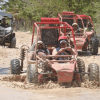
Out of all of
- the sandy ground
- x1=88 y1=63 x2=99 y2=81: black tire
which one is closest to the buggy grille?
the sandy ground

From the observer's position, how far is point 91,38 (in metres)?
14.7

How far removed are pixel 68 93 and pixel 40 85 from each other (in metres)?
0.94

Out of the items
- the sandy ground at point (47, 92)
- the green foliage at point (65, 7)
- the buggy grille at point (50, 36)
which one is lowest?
the sandy ground at point (47, 92)

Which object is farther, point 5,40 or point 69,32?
point 5,40

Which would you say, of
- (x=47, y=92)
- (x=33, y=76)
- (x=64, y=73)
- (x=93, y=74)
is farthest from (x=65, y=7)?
(x=47, y=92)

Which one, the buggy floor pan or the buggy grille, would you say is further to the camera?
the buggy grille

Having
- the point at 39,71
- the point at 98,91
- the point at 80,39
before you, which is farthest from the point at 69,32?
the point at 98,91

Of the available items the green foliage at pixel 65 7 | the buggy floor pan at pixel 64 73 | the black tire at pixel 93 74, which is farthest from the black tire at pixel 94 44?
the green foliage at pixel 65 7

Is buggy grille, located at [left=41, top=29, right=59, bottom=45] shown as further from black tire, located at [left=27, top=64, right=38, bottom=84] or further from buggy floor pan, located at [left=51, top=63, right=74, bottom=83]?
buggy floor pan, located at [left=51, top=63, right=74, bottom=83]

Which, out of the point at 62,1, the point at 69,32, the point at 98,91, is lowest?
the point at 98,91

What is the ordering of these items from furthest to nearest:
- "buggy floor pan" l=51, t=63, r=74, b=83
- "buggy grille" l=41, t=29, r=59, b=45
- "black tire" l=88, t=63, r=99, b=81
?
"buggy grille" l=41, t=29, r=59, b=45, "black tire" l=88, t=63, r=99, b=81, "buggy floor pan" l=51, t=63, r=74, b=83

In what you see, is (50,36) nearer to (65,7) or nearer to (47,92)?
(47,92)

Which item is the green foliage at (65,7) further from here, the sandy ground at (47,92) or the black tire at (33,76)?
the black tire at (33,76)

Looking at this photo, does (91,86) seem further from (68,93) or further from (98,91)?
(68,93)
